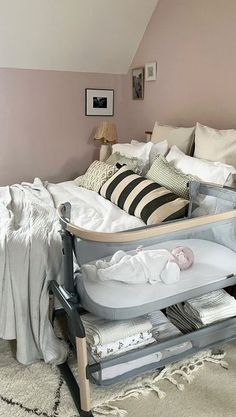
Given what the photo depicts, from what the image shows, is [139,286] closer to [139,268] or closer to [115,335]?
[139,268]

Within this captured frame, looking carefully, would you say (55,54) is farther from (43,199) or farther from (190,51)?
(43,199)

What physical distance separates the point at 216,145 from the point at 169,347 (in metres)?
1.39

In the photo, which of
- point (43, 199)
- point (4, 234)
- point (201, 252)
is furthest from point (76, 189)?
point (201, 252)

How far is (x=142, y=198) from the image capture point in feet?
7.53

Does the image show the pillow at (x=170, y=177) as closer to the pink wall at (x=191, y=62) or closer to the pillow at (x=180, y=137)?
the pillow at (x=180, y=137)

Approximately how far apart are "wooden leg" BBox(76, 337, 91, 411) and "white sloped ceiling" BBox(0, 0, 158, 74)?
280 cm

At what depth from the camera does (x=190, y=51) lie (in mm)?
2979

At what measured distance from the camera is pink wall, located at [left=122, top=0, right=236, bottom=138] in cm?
266

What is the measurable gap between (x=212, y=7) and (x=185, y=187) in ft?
4.96

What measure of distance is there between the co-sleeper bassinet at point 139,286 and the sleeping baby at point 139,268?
3cm

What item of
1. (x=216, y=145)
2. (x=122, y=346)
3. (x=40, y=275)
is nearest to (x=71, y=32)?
(x=216, y=145)

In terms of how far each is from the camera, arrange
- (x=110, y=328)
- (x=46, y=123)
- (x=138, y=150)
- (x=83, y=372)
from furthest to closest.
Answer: (x=46, y=123) → (x=138, y=150) → (x=110, y=328) → (x=83, y=372)

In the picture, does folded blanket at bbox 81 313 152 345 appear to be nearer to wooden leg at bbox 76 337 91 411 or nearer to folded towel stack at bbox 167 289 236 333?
wooden leg at bbox 76 337 91 411

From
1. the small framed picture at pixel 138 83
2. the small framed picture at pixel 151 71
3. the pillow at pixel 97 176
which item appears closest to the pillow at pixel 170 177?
the pillow at pixel 97 176
